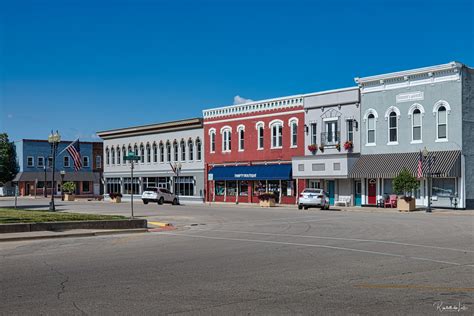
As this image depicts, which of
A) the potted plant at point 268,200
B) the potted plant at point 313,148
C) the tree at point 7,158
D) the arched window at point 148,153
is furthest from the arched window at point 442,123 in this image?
the tree at point 7,158

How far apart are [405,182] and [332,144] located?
33.9ft

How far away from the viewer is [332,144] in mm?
49750

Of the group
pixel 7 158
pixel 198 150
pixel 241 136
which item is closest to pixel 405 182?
pixel 241 136

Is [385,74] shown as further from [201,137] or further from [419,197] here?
[201,137]

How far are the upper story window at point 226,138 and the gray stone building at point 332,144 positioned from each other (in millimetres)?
9811

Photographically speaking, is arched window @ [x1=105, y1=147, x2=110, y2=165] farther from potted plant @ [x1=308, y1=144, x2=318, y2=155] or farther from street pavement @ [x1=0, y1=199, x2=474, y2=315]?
street pavement @ [x1=0, y1=199, x2=474, y2=315]

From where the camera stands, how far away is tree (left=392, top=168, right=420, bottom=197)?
40.4 m

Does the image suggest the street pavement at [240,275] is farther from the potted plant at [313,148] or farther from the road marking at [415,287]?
the potted plant at [313,148]

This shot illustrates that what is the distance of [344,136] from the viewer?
49.0 metres

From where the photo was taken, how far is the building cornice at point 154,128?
64.1 meters

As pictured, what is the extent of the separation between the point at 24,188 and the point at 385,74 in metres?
65.5

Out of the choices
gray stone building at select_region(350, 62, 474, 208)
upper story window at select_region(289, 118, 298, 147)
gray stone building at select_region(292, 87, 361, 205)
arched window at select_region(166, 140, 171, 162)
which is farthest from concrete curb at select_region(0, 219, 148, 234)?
arched window at select_region(166, 140, 171, 162)

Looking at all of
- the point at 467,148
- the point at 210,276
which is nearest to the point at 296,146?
the point at 467,148

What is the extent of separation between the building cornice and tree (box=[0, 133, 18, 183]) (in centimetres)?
1625
